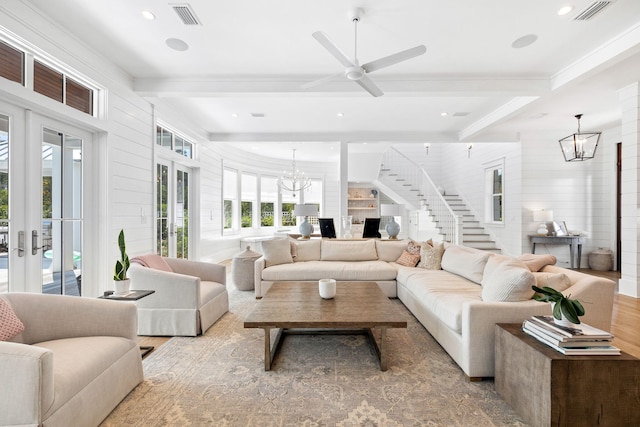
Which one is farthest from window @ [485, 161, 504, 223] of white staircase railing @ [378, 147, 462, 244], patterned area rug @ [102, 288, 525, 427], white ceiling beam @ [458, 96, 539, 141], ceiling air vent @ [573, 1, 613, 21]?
patterned area rug @ [102, 288, 525, 427]

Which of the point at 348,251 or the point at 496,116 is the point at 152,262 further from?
the point at 496,116

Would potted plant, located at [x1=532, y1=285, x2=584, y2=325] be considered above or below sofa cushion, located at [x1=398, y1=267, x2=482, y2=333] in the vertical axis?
above

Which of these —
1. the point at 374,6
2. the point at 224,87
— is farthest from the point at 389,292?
the point at 224,87

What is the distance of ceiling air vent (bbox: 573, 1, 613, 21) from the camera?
2.74 metres

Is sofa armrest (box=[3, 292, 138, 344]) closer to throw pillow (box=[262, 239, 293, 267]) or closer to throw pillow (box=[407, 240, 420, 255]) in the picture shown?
throw pillow (box=[262, 239, 293, 267])

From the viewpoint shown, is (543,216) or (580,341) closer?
(580,341)

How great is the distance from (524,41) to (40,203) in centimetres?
→ 522

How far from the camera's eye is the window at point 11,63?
2.61 metres

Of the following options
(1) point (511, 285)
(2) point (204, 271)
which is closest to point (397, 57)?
(1) point (511, 285)

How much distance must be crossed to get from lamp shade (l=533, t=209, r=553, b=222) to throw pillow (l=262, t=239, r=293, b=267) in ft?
18.4

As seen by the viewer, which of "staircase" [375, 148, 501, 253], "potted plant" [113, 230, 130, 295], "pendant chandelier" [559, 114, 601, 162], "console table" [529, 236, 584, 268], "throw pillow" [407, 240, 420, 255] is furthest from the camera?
"staircase" [375, 148, 501, 253]

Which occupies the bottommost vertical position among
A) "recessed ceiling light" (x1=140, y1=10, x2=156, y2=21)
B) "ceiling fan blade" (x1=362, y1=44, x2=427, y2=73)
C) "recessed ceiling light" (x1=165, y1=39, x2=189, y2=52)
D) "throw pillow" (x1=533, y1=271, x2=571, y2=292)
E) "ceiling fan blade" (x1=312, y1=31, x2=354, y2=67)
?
"throw pillow" (x1=533, y1=271, x2=571, y2=292)

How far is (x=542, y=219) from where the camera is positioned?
22.2ft

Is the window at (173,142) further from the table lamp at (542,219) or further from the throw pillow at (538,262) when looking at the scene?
the table lamp at (542,219)
